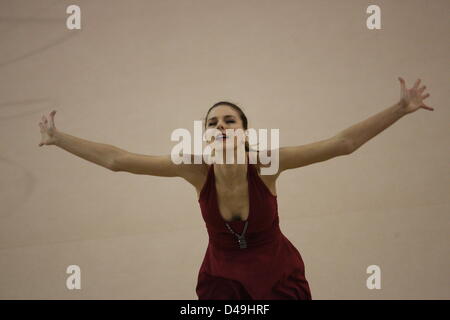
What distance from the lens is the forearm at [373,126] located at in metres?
1.26

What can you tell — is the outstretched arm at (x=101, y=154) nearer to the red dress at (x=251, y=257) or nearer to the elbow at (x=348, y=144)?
the red dress at (x=251, y=257)

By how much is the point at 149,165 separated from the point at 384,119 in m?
0.76

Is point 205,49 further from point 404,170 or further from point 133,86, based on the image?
point 404,170

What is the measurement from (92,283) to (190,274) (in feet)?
1.84

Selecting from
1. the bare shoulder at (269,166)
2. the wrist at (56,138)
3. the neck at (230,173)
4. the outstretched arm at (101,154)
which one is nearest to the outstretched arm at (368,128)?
the bare shoulder at (269,166)

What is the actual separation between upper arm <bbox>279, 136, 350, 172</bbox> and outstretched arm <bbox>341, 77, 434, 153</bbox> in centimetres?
3

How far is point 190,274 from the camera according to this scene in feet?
7.68

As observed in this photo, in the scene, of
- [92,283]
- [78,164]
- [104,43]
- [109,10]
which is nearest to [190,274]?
[92,283]

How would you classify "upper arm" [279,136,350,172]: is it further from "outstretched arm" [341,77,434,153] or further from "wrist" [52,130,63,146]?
"wrist" [52,130,63,146]

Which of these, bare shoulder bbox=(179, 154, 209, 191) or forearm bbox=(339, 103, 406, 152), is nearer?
forearm bbox=(339, 103, 406, 152)

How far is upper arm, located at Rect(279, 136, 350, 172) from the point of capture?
129cm

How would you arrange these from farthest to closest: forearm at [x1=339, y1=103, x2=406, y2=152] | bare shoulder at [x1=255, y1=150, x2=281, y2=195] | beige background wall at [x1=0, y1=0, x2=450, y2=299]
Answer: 1. beige background wall at [x1=0, y1=0, x2=450, y2=299]
2. bare shoulder at [x1=255, y1=150, x2=281, y2=195]
3. forearm at [x1=339, y1=103, x2=406, y2=152]

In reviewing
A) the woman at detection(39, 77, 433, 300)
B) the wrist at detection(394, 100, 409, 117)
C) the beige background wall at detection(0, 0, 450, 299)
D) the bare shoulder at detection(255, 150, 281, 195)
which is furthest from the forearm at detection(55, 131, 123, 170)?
the beige background wall at detection(0, 0, 450, 299)

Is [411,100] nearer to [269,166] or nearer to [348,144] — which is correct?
[348,144]
